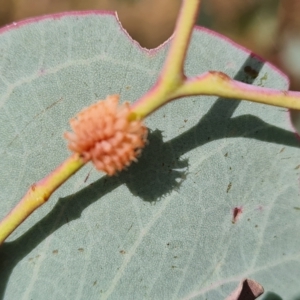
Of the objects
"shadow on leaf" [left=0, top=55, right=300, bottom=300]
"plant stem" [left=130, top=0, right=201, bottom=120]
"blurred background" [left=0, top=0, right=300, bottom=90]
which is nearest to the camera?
"plant stem" [left=130, top=0, right=201, bottom=120]

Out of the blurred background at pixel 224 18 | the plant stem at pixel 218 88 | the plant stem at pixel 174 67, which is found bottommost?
the blurred background at pixel 224 18

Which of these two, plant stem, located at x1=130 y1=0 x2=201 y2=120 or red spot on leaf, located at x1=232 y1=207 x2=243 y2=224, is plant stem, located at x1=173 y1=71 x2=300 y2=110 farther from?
red spot on leaf, located at x1=232 y1=207 x2=243 y2=224

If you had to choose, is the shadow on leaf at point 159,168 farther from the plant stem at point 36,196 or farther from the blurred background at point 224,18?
the blurred background at point 224,18

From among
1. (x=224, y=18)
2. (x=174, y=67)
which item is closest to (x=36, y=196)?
(x=174, y=67)

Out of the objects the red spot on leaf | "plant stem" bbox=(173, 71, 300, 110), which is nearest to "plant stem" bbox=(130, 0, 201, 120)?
"plant stem" bbox=(173, 71, 300, 110)

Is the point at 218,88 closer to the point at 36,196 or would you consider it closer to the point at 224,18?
the point at 36,196

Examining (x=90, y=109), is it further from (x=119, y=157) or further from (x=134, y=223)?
(x=134, y=223)

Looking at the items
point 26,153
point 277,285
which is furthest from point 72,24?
point 277,285

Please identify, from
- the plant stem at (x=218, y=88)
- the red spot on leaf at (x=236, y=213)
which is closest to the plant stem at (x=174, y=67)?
the plant stem at (x=218, y=88)
